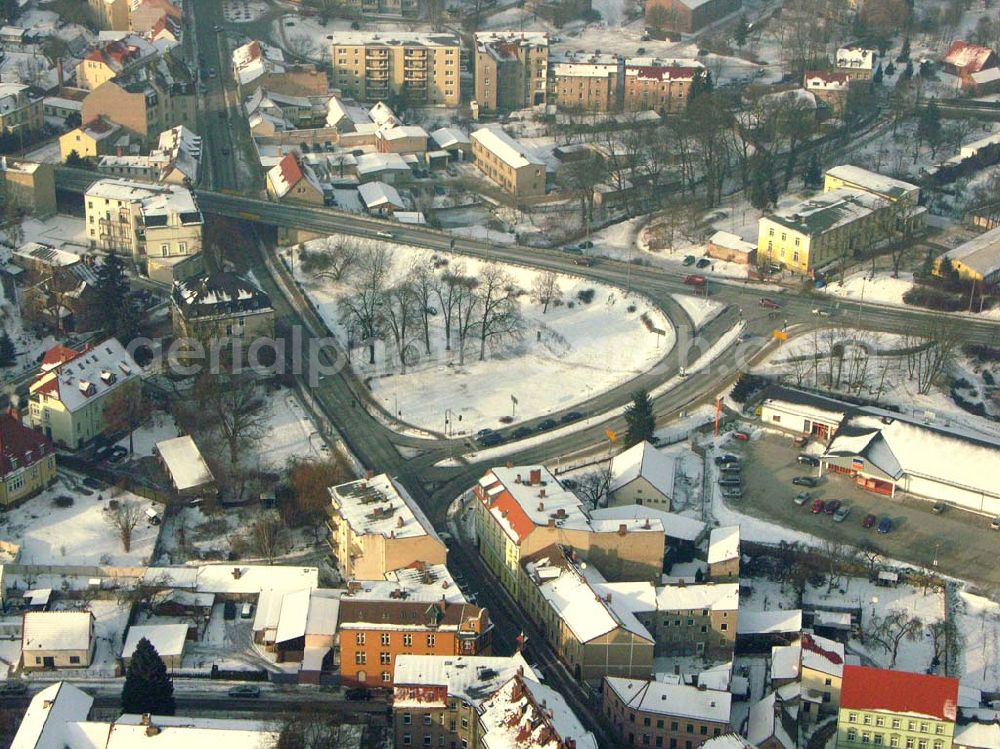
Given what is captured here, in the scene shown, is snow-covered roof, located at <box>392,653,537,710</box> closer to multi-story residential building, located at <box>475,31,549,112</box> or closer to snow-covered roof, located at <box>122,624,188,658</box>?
snow-covered roof, located at <box>122,624,188,658</box>

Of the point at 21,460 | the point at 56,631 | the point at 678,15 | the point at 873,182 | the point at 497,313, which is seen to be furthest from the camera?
the point at 678,15

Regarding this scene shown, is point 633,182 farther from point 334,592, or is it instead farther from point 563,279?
point 334,592

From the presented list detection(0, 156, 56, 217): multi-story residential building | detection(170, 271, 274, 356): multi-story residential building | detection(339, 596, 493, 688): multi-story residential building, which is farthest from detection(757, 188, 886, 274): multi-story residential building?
detection(0, 156, 56, 217): multi-story residential building

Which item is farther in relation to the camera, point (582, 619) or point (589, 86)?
point (589, 86)

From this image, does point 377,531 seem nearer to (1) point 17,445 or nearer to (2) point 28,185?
(1) point 17,445

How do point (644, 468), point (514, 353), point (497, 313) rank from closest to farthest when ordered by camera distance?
1. point (644, 468)
2. point (514, 353)
3. point (497, 313)

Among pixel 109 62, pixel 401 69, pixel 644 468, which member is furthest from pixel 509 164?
pixel 644 468

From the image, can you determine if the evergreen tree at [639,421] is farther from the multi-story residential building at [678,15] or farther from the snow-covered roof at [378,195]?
the multi-story residential building at [678,15]

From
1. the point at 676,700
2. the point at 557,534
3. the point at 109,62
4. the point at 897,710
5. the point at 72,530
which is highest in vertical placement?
the point at 109,62
